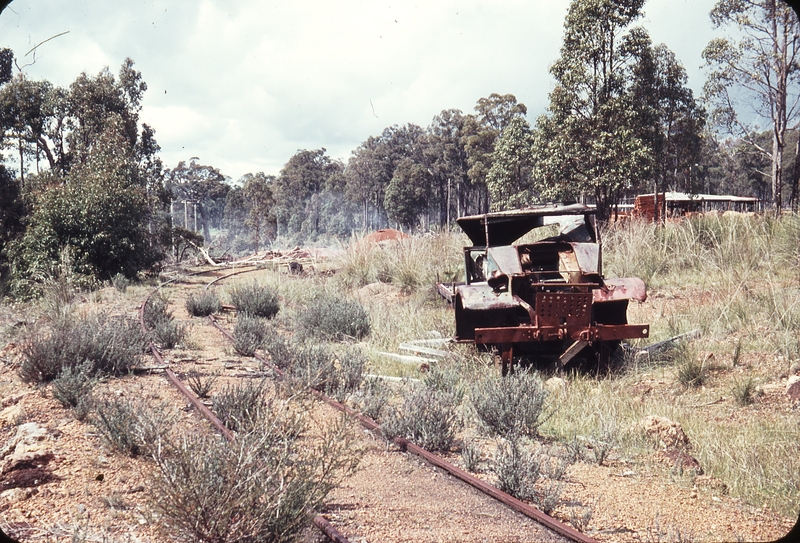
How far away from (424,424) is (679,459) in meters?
1.91

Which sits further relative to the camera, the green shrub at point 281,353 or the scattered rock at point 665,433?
the green shrub at point 281,353

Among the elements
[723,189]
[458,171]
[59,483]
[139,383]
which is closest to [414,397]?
[59,483]

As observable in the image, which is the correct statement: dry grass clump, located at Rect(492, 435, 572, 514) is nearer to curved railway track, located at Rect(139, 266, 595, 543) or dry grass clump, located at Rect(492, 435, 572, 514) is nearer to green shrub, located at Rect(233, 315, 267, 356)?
curved railway track, located at Rect(139, 266, 595, 543)

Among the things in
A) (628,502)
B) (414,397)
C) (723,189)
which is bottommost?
(628,502)

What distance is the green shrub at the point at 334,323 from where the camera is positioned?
9984 millimetres

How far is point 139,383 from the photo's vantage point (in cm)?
640

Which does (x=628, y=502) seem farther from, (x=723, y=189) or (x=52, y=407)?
(x=723, y=189)

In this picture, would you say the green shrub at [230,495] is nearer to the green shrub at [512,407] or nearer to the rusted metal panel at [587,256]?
the green shrub at [512,407]

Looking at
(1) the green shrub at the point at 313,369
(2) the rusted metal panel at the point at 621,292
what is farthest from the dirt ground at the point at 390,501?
(2) the rusted metal panel at the point at 621,292

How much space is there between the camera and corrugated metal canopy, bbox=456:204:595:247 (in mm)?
7785

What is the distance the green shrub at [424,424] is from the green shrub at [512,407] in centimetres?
45

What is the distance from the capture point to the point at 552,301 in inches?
257

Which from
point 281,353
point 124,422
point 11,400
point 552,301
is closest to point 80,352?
point 11,400

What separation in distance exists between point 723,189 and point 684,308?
190 feet
